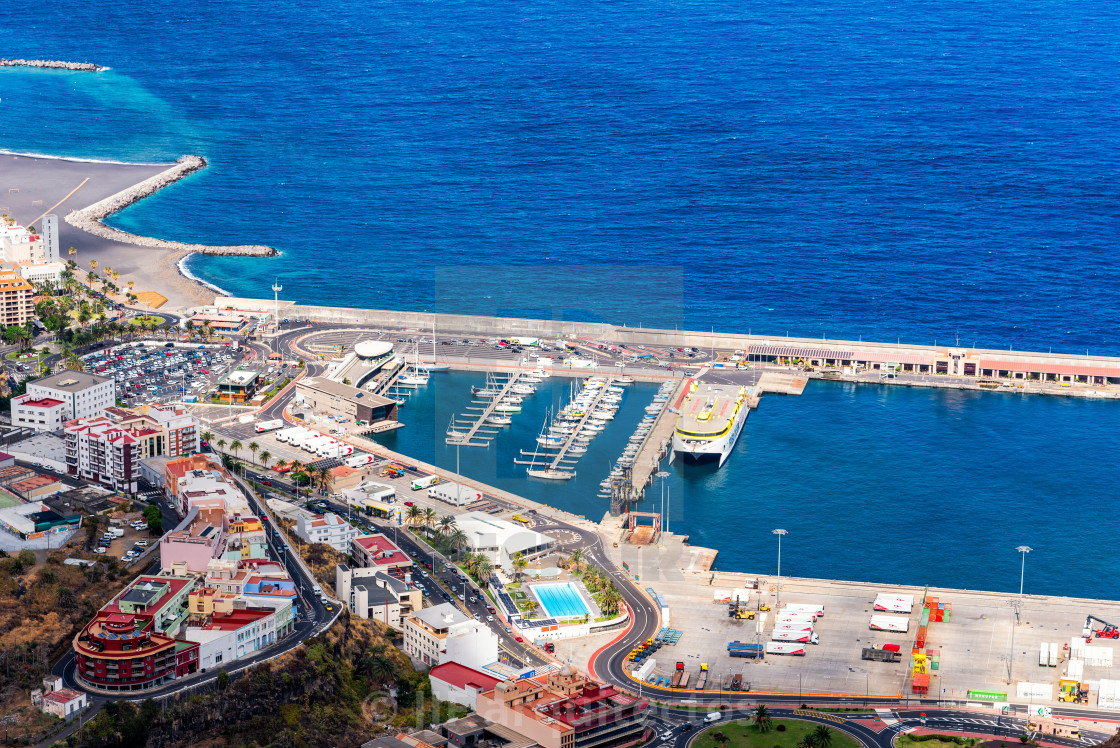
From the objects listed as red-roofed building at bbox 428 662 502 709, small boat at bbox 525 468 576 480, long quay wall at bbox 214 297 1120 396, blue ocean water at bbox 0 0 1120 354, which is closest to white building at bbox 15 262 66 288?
blue ocean water at bbox 0 0 1120 354

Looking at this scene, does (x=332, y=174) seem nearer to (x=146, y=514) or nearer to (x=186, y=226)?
(x=186, y=226)

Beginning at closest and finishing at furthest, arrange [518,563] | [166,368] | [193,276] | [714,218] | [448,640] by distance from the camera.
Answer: [448,640], [518,563], [166,368], [193,276], [714,218]

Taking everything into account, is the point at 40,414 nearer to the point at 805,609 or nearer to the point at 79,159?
the point at 805,609

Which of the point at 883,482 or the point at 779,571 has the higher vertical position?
the point at 883,482

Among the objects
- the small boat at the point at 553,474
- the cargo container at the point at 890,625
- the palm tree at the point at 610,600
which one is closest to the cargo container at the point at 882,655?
the cargo container at the point at 890,625

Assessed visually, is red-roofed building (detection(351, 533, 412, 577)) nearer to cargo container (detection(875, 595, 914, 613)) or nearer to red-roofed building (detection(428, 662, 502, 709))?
red-roofed building (detection(428, 662, 502, 709))

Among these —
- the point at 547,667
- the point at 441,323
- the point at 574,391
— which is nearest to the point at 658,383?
the point at 574,391

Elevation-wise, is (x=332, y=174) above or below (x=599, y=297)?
above

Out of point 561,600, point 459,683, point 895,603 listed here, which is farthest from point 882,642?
point 459,683
